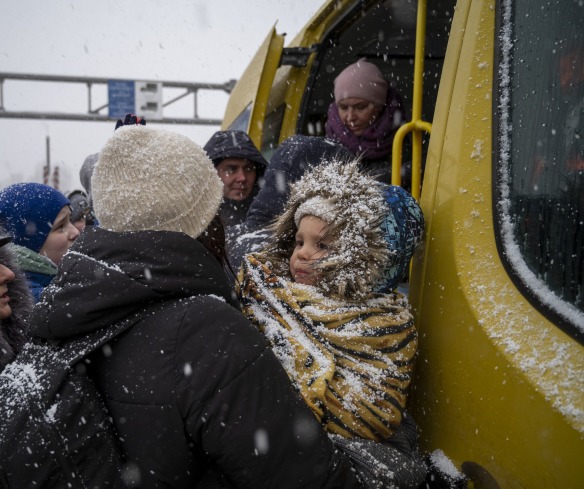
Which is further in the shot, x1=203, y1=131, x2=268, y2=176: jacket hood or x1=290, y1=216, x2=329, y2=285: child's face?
x1=203, y1=131, x2=268, y2=176: jacket hood

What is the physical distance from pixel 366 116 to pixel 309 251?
1.76 meters

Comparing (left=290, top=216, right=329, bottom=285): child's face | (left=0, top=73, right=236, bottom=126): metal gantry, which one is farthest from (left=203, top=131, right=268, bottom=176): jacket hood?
(left=0, top=73, right=236, bottom=126): metal gantry

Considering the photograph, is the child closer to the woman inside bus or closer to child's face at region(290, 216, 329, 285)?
child's face at region(290, 216, 329, 285)

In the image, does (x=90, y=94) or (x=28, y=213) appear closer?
(x=28, y=213)

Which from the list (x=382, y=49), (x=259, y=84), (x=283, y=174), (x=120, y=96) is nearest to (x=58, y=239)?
(x=283, y=174)

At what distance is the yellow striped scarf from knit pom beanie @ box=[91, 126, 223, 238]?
1.14 feet

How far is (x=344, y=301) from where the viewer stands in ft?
5.23

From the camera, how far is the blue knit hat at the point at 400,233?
1.62 metres

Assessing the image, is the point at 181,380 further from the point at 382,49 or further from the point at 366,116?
the point at 382,49

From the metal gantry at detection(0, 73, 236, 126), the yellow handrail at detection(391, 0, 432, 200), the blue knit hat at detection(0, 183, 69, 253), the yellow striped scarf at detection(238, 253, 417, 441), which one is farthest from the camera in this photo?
the metal gantry at detection(0, 73, 236, 126)

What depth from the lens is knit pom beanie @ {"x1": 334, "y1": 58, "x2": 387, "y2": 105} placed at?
3264mm

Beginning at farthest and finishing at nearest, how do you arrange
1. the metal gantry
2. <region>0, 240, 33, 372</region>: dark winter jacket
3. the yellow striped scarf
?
the metal gantry < <region>0, 240, 33, 372</region>: dark winter jacket < the yellow striped scarf

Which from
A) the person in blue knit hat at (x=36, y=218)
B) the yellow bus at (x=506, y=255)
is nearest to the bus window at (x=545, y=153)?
the yellow bus at (x=506, y=255)

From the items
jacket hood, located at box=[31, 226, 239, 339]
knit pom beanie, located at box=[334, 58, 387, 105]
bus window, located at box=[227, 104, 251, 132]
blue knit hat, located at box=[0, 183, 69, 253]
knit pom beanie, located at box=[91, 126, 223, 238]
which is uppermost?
knit pom beanie, located at box=[334, 58, 387, 105]
